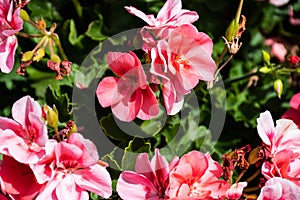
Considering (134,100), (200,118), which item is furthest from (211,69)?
(200,118)

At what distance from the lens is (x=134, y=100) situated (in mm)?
1248

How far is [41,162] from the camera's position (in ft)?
3.76

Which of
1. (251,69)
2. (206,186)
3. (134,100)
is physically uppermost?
(134,100)

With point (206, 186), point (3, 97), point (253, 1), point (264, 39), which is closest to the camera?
point (206, 186)

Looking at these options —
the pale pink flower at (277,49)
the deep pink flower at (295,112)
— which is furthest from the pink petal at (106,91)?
the pale pink flower at (277,49)

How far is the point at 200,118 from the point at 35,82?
0.45m

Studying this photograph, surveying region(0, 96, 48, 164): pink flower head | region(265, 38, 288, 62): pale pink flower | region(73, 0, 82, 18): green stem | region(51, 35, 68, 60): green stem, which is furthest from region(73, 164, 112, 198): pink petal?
region(265, 38, 288, 62): pale pink flower

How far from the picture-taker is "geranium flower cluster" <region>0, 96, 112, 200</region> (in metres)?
1.15

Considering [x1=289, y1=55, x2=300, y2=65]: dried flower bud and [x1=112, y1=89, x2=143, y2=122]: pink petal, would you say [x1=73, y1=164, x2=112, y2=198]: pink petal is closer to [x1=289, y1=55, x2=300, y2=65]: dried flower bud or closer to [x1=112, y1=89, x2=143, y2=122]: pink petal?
[x1=112, y1=89, x2=143, y2=122]: pink petal

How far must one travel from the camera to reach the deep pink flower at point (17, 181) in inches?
46.3

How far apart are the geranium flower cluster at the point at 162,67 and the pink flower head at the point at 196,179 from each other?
106mm

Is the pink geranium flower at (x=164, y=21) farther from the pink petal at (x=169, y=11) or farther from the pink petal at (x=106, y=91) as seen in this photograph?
the pink petal at (x=106, y=91)

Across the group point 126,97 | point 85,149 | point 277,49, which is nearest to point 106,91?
point 126,97

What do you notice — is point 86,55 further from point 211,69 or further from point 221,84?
point 211,69
